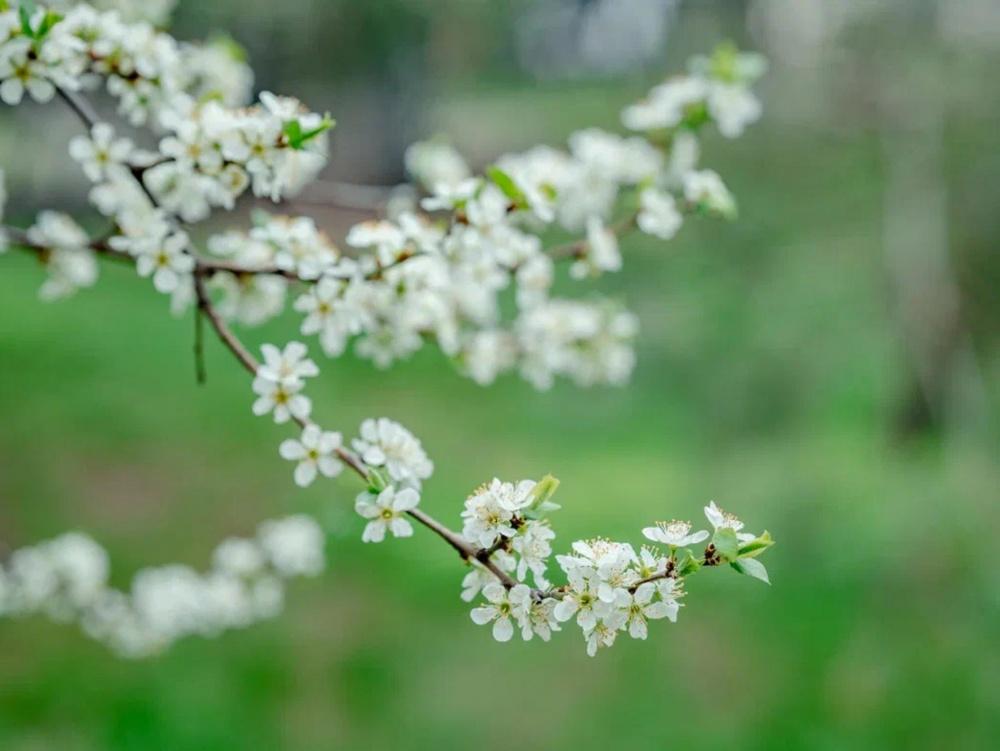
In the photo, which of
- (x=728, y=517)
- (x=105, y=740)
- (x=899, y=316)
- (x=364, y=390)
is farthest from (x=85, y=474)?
(x=728, y=517)

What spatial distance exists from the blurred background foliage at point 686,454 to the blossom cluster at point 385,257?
1.33 ft

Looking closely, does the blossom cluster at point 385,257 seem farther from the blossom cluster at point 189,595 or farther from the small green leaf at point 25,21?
the blossom cluster at point 189,595

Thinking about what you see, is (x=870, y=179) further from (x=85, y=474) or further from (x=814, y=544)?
(x=85, y=474)

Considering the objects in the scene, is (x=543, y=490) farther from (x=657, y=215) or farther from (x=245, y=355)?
(x=657, y=215)

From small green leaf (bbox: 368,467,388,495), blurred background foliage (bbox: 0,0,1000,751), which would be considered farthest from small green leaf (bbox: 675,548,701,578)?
blurred background foliage (bbox: 0,0,1000,751)

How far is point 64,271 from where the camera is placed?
174 centimetres

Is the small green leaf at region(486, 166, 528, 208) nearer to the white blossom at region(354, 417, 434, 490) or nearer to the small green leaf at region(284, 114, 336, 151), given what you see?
the small green leaf at region(284, 114, 336, 151)

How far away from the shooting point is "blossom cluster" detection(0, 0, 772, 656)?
1.02 metres

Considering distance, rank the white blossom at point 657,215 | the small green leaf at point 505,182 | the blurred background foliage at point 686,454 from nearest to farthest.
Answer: the small green leaf at point 505,182, the white blossom at point 657,215, the blurred background foliage at point 686,454

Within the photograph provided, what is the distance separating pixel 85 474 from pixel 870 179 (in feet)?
13.2

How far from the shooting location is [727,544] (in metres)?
0.98

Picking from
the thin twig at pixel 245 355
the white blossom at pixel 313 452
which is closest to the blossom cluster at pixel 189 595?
the thin twig at pixel 245 355

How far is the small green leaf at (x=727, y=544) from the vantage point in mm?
980

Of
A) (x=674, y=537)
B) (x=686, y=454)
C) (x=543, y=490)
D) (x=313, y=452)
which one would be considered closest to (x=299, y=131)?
(x=313, y=452)
